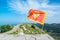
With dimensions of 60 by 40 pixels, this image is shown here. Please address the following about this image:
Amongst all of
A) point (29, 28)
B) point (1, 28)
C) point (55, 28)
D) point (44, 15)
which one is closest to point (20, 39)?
point (44, 15)

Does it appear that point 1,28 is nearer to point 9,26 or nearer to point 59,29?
point 9,26

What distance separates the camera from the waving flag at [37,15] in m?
12.8

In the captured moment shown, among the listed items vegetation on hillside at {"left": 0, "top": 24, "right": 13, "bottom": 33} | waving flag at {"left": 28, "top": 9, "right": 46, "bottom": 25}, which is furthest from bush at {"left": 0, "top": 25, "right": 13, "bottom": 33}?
waving flag at {"left": 28, "top": 9, "right": 46, "bottom": 25}

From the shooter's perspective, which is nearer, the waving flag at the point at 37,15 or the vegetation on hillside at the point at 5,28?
the waving flag at the point at 37,15

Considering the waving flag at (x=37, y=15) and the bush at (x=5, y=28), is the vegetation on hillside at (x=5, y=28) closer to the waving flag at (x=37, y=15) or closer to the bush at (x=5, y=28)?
the bush at (x=5, y=28)

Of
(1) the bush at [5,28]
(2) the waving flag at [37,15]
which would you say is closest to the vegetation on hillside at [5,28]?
(1) the bush at [5,28]

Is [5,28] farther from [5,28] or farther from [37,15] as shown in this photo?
[37,15]

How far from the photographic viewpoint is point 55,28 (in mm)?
22875

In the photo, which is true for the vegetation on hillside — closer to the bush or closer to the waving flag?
the bush

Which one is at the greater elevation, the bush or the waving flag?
the waving flag

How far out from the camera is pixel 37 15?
13.1 m

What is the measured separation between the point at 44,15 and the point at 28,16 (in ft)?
3.88

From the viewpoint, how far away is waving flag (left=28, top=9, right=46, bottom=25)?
1283 centimetres

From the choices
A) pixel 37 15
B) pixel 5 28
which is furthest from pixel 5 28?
pixel 37 15
